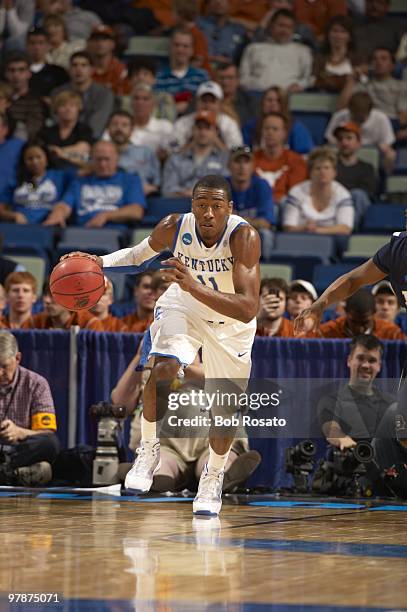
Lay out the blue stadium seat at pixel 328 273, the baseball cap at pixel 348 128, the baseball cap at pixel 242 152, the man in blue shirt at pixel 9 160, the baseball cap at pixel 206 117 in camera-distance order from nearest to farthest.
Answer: the blue stadium seat at pixel 328 273 → the baseball cap at pixel 242 152 → the baseball cap at pixel 348 128 → the baseball cap at pixel 206 117 → the man in blue shirt at pixel 9 160

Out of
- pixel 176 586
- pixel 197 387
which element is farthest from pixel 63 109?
pixel 176 586

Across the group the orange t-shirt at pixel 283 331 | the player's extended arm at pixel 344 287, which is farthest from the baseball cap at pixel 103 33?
the player's extended arm at pixel 344 287

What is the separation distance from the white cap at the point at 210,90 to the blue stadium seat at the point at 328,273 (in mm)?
3097

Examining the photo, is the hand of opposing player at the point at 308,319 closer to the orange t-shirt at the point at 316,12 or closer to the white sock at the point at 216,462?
the white sock at the point at 216,462

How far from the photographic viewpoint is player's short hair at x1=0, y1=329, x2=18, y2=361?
835 centimetres

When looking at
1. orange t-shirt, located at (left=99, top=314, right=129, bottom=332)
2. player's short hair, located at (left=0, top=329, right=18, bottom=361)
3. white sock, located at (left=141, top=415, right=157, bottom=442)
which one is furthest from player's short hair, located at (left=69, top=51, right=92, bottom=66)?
white sock, located at (left=141, top=415, right=157, bottom=442)

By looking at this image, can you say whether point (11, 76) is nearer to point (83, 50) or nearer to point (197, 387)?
point (83, 50)

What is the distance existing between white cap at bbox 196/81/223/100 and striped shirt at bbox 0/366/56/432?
5723 mm

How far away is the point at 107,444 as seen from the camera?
849 cm

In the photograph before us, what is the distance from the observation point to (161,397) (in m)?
7.59

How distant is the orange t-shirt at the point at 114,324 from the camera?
9.58m

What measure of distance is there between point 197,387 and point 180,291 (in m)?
1.60

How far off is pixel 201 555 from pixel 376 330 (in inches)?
177

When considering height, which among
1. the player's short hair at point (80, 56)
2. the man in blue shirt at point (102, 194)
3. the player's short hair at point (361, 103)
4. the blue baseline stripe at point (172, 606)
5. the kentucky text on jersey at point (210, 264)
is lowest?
the blue baseline stripe at point (172, 606)
